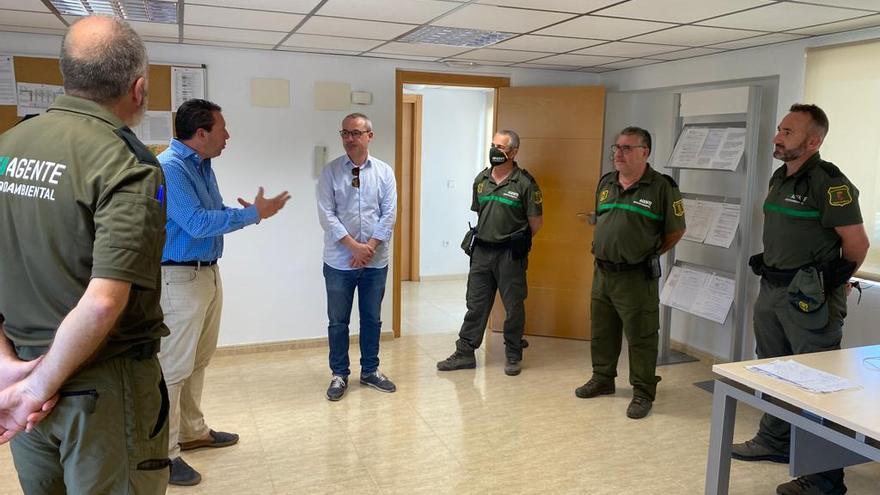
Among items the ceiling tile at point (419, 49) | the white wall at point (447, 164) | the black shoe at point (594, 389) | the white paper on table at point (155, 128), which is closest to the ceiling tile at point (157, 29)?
the white paper on table at point (155, 128)

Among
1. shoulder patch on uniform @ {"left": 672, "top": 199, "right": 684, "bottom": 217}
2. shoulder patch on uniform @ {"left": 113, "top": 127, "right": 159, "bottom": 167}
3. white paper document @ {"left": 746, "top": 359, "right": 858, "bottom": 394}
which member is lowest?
white paper document @ {"left": 746, "top": 359, "right": 858, "bottom": 394}

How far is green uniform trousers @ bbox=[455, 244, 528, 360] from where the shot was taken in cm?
415

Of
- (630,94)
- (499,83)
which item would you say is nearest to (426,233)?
(499,83)

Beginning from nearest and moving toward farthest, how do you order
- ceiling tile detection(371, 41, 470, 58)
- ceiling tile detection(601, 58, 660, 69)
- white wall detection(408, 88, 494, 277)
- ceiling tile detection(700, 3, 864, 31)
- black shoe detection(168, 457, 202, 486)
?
black shoe detection(168, 457, 202, 486) → ceiling tile detection(700, 3, 864, 31) → ceiling tile detection(371, 41, 470, 58) → ceiling tile detection(601, 58, 660, 69) → white wall detection(408, 88, 494, 277)

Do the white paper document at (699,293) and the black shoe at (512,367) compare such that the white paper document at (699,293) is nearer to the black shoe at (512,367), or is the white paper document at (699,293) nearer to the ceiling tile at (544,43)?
the black shoe at (512,367)

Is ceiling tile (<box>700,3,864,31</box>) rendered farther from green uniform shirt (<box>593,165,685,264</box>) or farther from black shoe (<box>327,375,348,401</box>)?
black shoe (<box>327,375,348,401</box>)

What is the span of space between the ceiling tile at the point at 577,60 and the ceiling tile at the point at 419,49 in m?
0.75

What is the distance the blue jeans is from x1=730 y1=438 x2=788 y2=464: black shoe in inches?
80.8

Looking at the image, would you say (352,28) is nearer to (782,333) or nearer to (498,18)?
(498,18)

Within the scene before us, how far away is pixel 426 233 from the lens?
7137 millimetres

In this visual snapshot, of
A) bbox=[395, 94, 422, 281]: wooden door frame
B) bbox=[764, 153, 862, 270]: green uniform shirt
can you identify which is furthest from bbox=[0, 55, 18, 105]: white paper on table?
bbox=[764, 153, 862, 270]: green uniform shirt

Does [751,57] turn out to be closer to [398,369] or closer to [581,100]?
[581,100]

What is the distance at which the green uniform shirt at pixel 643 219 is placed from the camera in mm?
3420

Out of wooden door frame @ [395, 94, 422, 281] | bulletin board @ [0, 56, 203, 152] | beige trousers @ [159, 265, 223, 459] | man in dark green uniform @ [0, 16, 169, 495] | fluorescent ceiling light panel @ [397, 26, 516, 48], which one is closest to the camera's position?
man in dark green uniform @ [0, 16, 169, 495]
